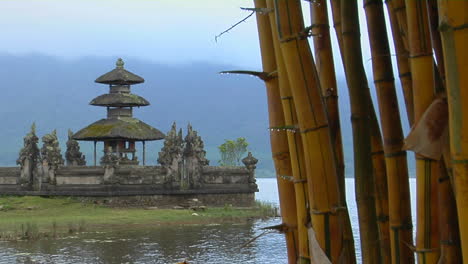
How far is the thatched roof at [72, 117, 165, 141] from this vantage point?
3947 centimetres

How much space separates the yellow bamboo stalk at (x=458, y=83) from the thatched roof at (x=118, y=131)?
37476mm

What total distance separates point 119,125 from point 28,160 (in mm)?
5516

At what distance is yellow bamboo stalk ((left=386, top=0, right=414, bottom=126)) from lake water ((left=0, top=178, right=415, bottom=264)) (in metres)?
17.6

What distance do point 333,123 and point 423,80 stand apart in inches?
43.4

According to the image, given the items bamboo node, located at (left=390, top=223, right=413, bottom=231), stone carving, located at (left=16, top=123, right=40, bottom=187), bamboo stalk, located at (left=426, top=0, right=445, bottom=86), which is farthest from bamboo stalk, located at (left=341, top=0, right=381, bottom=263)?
stone carving, located at (left=16, top=123, right=40, bottom=187)

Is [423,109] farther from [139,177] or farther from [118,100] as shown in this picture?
[118,100]

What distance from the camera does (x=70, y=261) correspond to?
20.6m

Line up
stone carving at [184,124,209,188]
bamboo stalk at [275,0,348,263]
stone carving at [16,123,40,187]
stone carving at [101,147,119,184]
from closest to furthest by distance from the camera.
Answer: bamboo stalk at [275,0,348,263] → stone carving at [101,147,119,184] → stone carving at [16,123,40,187] → stone carving at [184,124,209,188]

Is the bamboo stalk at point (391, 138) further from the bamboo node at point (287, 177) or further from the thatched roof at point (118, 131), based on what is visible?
the thatched roof at point (118, 131)

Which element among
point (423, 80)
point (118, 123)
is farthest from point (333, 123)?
point (118, 123)

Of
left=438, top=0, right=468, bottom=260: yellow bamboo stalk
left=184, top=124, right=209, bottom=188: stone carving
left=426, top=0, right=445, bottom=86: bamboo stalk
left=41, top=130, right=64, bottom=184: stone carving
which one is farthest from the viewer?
left=184, top=124, right=209, bottom=188: stone carving

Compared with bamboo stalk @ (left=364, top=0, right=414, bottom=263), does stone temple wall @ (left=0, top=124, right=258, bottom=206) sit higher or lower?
higher

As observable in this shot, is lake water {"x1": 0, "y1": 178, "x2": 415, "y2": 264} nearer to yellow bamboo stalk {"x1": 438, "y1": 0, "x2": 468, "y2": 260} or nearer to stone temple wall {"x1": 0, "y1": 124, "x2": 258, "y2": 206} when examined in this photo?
stone temple wall {"x1": 0, "y1": 124, "x2": 258, "y2": 206}

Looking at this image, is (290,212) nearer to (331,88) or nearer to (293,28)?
(331,88)
